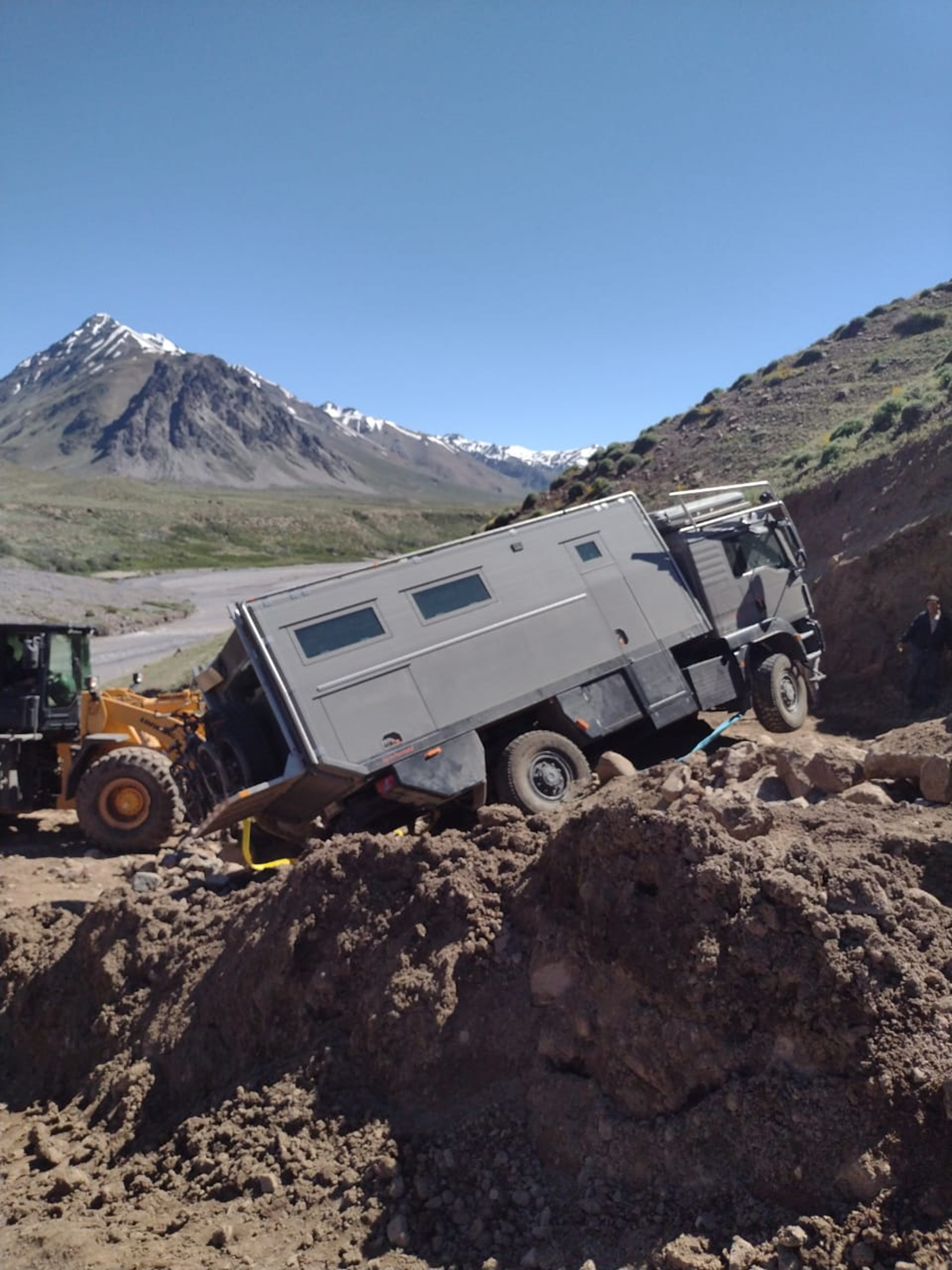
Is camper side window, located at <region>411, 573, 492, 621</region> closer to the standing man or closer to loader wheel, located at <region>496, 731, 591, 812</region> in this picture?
loader wheel, located at <region>496, 731, 591, 812</region>

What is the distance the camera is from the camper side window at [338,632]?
8.40m

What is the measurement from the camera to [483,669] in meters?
8.97

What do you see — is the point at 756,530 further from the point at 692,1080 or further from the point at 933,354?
the point at 933,354

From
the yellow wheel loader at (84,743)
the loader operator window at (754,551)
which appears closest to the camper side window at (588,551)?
the loader operator window at (754,551)

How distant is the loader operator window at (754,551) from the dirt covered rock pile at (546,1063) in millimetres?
5169

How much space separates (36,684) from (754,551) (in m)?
9.52

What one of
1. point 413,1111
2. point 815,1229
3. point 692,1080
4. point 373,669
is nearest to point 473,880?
point 413,1111

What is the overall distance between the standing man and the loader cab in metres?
10.7

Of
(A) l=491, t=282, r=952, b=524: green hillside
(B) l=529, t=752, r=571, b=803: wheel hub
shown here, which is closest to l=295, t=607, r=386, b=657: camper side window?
(B) l=529, t=752, r=571, b=803: wheel hub

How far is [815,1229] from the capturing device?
327cm

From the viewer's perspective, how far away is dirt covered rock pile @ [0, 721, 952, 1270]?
353 cm

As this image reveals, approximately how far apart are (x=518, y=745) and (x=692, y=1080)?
5.08 metres

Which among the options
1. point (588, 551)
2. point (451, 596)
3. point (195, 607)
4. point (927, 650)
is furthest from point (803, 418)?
point (195, 607)

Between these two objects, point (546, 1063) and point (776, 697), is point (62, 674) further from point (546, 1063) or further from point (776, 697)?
point (546, 1063)
